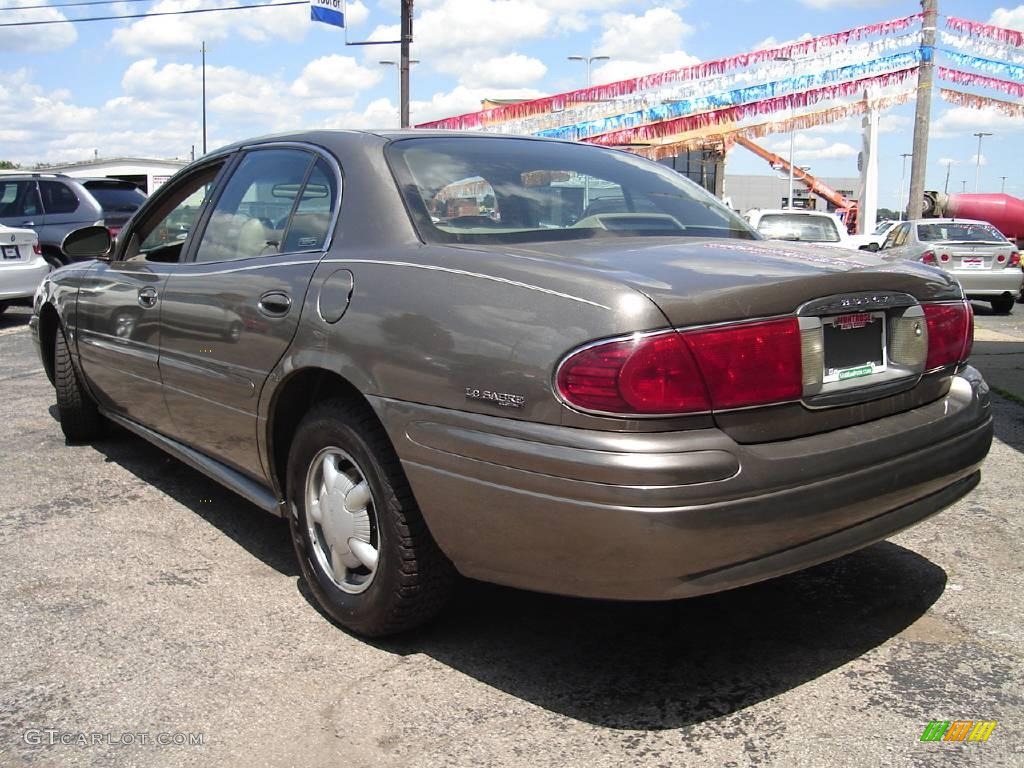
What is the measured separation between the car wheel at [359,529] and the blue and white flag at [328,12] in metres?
17.2

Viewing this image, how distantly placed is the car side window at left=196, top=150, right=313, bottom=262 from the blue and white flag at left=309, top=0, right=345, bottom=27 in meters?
16.0

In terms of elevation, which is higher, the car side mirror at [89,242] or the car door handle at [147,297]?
the car side mirror at [89,242]

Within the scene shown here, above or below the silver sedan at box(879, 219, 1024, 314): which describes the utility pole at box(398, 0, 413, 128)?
above

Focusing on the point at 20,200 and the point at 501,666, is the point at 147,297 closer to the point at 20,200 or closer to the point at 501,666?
the point at 501,666

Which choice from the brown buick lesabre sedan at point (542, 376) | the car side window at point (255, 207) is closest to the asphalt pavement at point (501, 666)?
the brown buick lesabre sedan at point (542, 376)

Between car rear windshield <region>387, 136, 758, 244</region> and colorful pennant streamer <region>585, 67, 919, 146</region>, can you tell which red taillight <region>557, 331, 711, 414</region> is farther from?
colorful pennant streamer <region>585, 67, 919, 146</region>

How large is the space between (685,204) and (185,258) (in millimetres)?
2002

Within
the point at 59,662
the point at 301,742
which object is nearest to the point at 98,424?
the point at 59,662

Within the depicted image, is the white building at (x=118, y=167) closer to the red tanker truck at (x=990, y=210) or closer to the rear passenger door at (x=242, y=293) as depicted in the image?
the red tanker truck at (x=990, y=210)

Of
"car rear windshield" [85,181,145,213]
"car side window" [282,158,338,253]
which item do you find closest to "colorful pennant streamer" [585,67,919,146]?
"car rear windshield" [85,181,145,213]

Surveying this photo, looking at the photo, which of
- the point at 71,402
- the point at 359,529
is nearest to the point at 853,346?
the point at 359,529

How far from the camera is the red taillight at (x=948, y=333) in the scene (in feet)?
9.14

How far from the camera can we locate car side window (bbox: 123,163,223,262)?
406cm

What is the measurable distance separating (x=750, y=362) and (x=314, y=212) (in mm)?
1654
